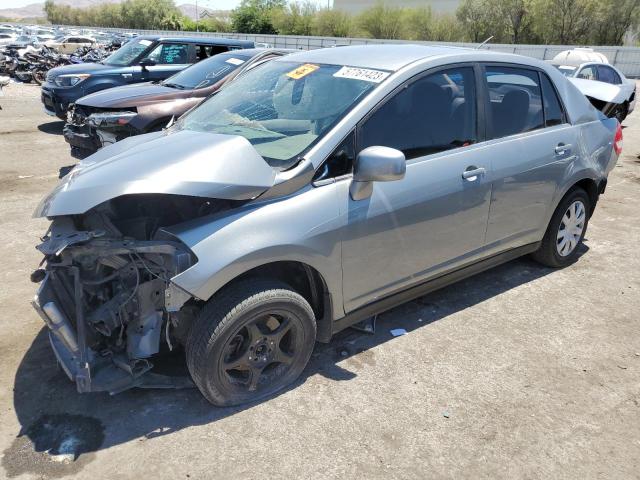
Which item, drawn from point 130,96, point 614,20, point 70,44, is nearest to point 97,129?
point 130,96

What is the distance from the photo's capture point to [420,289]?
12.2 feet

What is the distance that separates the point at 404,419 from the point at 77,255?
1928mm

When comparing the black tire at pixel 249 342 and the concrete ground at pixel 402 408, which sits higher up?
the black tire at pixel 249 342

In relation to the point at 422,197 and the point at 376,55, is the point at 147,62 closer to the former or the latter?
the point at 376,55

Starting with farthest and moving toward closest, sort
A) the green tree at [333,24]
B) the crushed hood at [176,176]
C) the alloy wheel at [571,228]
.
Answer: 1. the green tree at [333,24]
2. the alloy wheel at [571,228]
3. the crushed hood at [176,176]

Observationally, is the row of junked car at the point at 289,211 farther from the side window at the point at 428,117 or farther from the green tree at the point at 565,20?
the green tree at the point at 565,20

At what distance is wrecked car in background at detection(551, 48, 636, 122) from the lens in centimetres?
1119

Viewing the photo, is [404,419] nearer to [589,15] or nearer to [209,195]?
[209,195]

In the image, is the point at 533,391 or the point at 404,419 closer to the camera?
the point at 404,419

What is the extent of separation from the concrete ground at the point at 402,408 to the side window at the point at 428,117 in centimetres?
132

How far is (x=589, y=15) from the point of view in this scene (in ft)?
136

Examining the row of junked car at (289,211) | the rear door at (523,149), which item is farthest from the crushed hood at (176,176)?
the rear door at (523,149)

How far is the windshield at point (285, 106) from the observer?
3195 millimetres

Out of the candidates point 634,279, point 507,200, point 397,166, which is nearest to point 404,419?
point 397,166
